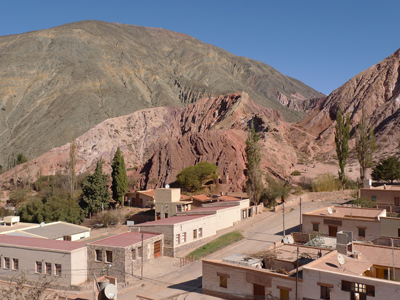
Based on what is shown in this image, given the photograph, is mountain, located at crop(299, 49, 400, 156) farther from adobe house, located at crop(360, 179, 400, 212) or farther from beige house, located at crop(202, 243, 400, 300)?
beige house, located at crop(202, 243, 400, 300)

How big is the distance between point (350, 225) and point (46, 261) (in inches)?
843

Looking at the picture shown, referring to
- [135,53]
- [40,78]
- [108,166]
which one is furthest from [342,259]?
[135,53]

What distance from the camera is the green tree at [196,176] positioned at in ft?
183

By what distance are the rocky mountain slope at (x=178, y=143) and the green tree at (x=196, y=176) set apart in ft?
6.63

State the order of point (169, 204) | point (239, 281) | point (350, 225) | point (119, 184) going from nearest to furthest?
point (239, 281) → point (350, 225) → point (169, 204) → point (119, 184)

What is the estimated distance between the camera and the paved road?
24.6 meters

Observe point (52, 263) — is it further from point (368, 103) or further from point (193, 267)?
point (368, 103)

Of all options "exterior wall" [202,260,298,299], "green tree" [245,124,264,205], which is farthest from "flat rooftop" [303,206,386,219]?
"green tree" [245,124,264,205]

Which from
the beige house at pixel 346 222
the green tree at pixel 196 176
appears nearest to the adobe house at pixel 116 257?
the beige house at pixel 346 222

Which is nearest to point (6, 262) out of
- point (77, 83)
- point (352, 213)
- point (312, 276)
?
point (312, 276)

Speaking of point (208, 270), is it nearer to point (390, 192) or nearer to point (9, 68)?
point (390, 192)

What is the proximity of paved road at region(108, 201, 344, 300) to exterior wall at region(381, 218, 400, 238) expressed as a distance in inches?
331

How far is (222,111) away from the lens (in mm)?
93750

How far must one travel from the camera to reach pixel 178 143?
67.5m
